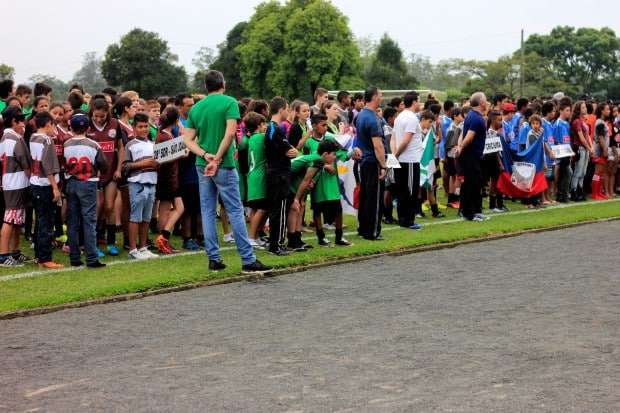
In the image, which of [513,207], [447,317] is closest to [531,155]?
[513,207]

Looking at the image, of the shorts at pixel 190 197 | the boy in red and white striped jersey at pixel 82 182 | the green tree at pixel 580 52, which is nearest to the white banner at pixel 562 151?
Result: the shorts at pixel 190 197

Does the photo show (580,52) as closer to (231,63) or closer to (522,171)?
(231,63)

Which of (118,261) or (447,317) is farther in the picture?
(118,261)

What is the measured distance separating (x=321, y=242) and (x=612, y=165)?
34.9ft

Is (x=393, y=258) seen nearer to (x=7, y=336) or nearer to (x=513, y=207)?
(x=7, y=336)

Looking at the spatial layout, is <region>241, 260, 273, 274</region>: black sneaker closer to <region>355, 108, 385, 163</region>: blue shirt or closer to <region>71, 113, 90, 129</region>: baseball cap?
<region>71, 113, 90, 129</region>: baseball cap

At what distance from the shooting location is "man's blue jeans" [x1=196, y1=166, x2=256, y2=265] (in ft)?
35.2

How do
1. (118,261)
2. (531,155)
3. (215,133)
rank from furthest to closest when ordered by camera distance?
(531,155) → (118,261) → (215,133)

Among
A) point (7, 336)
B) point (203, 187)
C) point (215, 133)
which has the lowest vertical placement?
point (7, 336)

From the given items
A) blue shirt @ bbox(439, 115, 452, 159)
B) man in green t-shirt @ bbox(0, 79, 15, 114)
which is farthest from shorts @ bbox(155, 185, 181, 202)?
blue shirt @ bbox(439, 115, 452, 159)

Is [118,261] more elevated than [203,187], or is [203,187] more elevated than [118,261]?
[203,187]

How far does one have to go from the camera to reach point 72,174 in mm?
11031

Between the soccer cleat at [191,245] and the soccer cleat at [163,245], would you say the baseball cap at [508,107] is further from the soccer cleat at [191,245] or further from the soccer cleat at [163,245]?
the soccer cleat at [163,245]

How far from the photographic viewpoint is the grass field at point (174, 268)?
9.52 m
